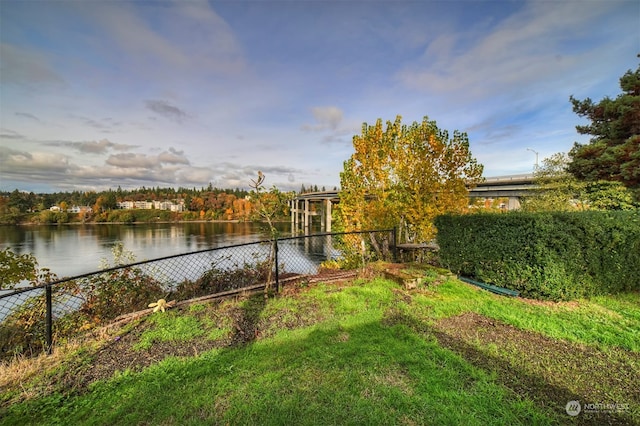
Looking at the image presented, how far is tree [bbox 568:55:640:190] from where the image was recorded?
8461mm

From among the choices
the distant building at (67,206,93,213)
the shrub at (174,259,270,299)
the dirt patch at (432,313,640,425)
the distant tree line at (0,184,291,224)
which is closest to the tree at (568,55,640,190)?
the dirt patch at (432,313,640,425)

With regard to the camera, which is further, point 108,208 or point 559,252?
Answer: point 108,208

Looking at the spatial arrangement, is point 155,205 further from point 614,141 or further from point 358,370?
point 614,141

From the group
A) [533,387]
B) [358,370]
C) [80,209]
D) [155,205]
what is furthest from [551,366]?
[155,205]

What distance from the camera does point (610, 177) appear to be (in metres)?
8.94

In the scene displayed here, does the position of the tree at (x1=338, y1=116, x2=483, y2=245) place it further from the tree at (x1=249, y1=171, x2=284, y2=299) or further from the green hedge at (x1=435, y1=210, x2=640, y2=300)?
the tree at (x1=249, y1=171, x2=284, y2=299)

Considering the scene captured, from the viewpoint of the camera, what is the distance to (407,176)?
28.5 feet

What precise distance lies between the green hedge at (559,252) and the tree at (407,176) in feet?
10.6

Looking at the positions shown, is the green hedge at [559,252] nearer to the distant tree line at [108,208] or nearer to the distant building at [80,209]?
the distant tree line at [108,208]

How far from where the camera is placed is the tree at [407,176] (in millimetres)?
8508

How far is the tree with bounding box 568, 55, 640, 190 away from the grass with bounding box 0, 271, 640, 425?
7.19 m

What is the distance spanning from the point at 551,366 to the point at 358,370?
1996 millimetres

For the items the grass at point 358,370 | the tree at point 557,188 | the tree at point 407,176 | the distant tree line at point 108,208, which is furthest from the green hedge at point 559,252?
the distant tree line at point 108,208

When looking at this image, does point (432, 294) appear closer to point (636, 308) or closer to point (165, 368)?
point (636, 308)
